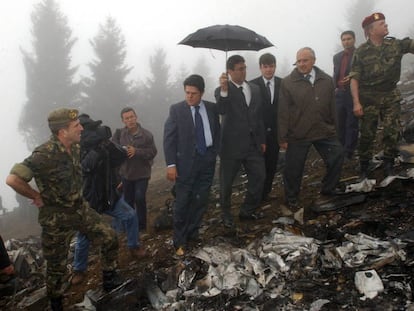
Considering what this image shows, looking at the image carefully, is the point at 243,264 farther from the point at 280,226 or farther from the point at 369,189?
the point at 369,189

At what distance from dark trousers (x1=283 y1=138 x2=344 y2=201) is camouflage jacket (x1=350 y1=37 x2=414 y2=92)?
1326 millimetres

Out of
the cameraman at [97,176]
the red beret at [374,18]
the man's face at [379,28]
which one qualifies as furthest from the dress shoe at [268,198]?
the red beret at [374,18]

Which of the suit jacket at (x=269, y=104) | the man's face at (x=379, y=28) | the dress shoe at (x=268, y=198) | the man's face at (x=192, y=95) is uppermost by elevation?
the man's face at (x=379, y=28)

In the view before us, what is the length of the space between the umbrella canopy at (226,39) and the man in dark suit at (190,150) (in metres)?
0.77

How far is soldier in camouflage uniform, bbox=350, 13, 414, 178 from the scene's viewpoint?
19.5 ft

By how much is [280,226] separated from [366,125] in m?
2.62

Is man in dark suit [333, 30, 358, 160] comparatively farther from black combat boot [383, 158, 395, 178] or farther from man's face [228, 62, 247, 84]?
man's face [228, 62, 247, 84]

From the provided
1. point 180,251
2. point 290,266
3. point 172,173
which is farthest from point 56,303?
point 290,266

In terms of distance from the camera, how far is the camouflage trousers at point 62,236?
4.17 m

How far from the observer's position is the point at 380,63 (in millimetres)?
6055

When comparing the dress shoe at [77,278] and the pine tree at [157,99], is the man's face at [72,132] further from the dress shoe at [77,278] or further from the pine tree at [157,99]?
the pine tree at [157,99]

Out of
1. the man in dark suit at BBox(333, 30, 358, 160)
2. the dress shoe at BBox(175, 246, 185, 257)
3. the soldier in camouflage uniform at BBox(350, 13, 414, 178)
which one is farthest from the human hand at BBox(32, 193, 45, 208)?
the man in dark suit at BBox(333, 30, 358, 160)

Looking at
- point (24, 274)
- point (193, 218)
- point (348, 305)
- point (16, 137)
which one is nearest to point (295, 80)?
point (193, 218)

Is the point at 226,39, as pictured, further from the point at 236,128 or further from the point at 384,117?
the point at 384,117
